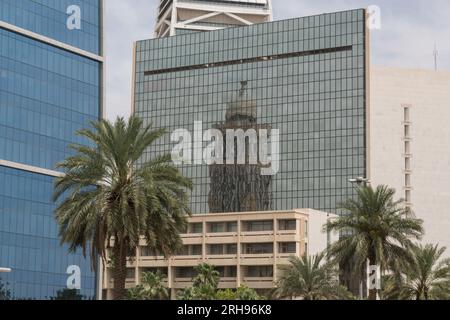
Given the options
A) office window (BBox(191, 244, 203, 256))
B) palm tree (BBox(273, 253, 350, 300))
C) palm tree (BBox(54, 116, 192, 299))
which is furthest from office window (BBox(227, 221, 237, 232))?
palm tree (BBox(54, 116, 192, 299))

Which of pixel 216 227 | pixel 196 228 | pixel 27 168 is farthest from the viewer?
pixel 196 228

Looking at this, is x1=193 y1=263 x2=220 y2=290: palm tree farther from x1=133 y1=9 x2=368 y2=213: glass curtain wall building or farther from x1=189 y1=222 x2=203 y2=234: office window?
x1=133 y1=9 x2=368 y2=213: glass curtain wall building

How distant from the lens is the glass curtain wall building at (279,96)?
171875 millimetres

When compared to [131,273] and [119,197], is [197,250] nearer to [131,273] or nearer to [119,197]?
[131,273]

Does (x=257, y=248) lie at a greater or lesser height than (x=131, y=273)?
greater

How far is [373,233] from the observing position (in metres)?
60.6

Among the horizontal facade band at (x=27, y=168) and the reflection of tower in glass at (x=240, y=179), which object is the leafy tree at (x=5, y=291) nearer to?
the horizontal facade band at (x=27, y=168)

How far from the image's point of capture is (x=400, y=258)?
61.5 m

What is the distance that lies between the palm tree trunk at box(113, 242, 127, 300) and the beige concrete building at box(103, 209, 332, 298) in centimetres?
7858

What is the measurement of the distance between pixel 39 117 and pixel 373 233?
54928mm

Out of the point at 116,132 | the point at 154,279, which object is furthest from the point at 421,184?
the point at 116,132

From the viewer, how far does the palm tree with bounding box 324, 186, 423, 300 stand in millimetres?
60562

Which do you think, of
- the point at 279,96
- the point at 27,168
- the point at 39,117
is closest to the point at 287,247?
the point at 39,117
